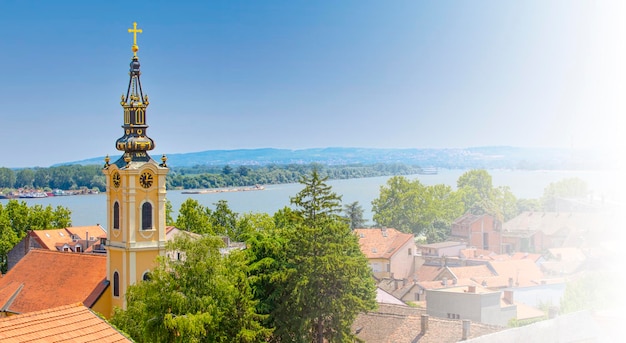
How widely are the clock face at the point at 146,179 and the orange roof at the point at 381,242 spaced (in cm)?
2137

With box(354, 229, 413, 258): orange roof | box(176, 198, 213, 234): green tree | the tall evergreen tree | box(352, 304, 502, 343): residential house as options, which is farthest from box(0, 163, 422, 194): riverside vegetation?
the tall evergreen tree

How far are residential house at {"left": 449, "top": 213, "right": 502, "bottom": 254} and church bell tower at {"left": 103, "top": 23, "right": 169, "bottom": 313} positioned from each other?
4176cm

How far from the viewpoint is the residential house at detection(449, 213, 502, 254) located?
63.0 m

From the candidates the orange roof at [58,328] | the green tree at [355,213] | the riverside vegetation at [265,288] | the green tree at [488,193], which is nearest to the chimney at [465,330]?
the riverside vegetation at [265,288]

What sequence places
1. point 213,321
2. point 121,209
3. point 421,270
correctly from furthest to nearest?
point 421,270 < point 121,209 < point 213,321

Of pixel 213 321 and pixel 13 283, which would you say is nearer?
pixel 213 321

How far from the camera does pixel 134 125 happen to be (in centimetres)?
2434

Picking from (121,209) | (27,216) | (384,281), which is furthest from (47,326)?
(27,216)

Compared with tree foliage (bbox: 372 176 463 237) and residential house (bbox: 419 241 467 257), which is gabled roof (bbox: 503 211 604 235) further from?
residential house (bbox: 419 241 467 257)

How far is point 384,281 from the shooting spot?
39.6m

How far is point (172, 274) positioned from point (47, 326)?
1026 cm

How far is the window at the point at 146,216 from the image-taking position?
23781 millimetres

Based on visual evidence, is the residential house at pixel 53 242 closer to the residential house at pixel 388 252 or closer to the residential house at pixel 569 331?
the residential house at pixel 388 252

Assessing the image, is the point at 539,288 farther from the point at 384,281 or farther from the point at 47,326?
the point at 47,326
